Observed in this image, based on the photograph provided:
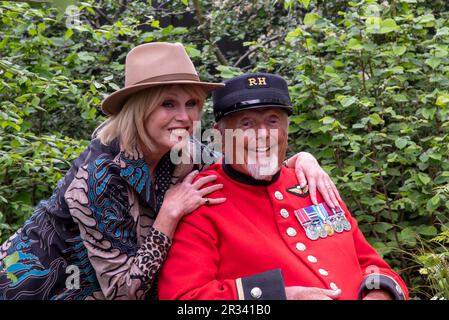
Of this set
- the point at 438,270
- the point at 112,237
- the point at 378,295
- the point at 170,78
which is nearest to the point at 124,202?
the point at 112,237

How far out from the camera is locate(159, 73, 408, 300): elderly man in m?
2.42

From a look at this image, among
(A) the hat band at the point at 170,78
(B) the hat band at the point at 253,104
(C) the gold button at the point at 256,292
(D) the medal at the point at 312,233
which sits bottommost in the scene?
(D) the medal at the point at 312,233

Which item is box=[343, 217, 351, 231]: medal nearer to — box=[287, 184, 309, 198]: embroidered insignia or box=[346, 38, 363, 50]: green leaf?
box=[287, 184, 309, 198]: embroidered insignia

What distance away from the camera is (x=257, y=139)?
8.54ft

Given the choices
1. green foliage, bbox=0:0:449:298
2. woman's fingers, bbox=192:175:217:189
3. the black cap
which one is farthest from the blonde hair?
green foliage, bbox=0:0:449:298

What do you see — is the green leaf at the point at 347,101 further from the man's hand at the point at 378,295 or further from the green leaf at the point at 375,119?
the man's hand at the point at 378,295

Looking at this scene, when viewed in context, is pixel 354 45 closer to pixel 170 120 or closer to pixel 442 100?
pixel 442 100

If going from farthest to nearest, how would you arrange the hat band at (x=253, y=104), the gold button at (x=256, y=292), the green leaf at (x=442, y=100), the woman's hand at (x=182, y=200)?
the green leaf at (x=442, y=100)
the hat band at (x=253, y=104)
the woman's hand at (x=182, y=200)
the gold button at (x=256, y=292)

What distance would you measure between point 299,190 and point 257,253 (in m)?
0.42

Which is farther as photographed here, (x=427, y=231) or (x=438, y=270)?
(x=427, y=231)

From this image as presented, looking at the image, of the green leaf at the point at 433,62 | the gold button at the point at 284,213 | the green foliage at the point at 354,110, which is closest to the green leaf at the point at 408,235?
the green foliage at the point at 354,110

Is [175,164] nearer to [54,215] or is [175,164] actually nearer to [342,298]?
[54,215]

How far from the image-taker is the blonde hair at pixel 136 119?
258 centimetres
